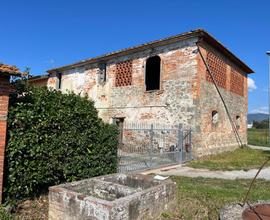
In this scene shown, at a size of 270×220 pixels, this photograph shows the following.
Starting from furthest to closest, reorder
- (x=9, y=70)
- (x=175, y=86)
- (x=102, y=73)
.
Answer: (x=102, y=73)
(x=175, y=86)
(x=9, y=70)

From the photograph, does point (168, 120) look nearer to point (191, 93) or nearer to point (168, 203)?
point (191, 93)

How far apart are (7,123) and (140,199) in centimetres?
321

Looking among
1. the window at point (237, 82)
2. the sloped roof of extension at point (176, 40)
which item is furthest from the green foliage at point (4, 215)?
the window at point (237, 82)

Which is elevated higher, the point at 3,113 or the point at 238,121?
the point at 238,121

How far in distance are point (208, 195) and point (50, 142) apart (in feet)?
13.3

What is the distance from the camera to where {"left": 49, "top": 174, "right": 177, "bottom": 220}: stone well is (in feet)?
13.6

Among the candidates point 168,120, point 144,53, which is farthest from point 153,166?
point 144,53

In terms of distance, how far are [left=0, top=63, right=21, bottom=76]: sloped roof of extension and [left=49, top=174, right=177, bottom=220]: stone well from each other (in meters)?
2.49

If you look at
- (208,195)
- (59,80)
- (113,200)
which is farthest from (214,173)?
(59,80)

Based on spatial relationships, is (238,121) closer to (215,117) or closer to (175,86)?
(215,117)

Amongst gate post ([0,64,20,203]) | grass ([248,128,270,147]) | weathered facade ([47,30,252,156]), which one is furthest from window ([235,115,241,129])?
gate post ([0,64,20,203])

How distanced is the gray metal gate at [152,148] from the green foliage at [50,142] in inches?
71.1

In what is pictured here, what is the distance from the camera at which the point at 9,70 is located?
5.40m

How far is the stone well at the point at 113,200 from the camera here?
163 inches
